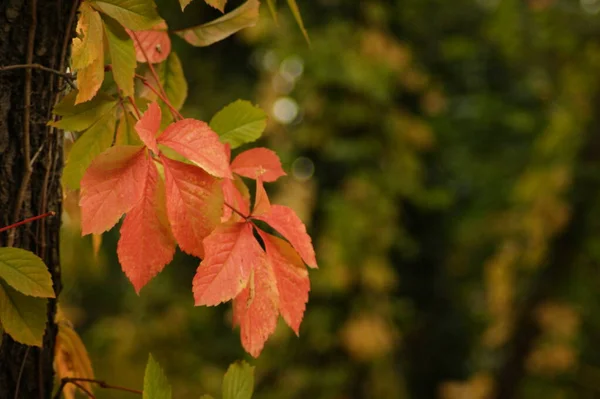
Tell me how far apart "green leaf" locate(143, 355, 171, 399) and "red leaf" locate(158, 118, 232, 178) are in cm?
18

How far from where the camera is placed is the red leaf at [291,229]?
2.02ft

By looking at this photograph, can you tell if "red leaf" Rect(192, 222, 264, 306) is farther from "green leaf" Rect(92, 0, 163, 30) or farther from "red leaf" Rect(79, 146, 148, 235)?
"green leaf" Rect(92, 0, 163, 30)

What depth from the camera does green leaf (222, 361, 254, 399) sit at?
25.0 inches

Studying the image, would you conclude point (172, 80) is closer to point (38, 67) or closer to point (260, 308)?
point (38, 67)

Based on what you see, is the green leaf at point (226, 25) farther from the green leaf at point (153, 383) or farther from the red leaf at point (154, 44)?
the green leaf at point (153, 383)

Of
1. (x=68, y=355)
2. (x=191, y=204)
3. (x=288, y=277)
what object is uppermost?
(x=191, y=204)

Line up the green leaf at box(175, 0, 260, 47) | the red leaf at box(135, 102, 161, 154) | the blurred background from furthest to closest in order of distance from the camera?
the blurred background
the green leaf at box(175, 0, 260, 47)
the red leaf at box(135, 102, 161, 154)

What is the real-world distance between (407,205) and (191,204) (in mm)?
3570

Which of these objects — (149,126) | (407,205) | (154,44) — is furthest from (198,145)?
(407,205)

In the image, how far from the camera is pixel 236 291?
561mm

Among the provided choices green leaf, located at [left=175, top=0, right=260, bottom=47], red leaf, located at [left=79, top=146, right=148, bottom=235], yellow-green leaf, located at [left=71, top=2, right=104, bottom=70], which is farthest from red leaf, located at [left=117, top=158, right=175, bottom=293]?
green leaf, located at [left=175, top=0, right=260, bottom=47]

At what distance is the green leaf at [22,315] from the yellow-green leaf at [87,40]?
0.21 metres

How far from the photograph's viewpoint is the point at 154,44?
770 mm

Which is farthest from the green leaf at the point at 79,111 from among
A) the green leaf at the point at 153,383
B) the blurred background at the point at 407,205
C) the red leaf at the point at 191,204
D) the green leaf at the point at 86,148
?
the blurred background at the point at 407,205
